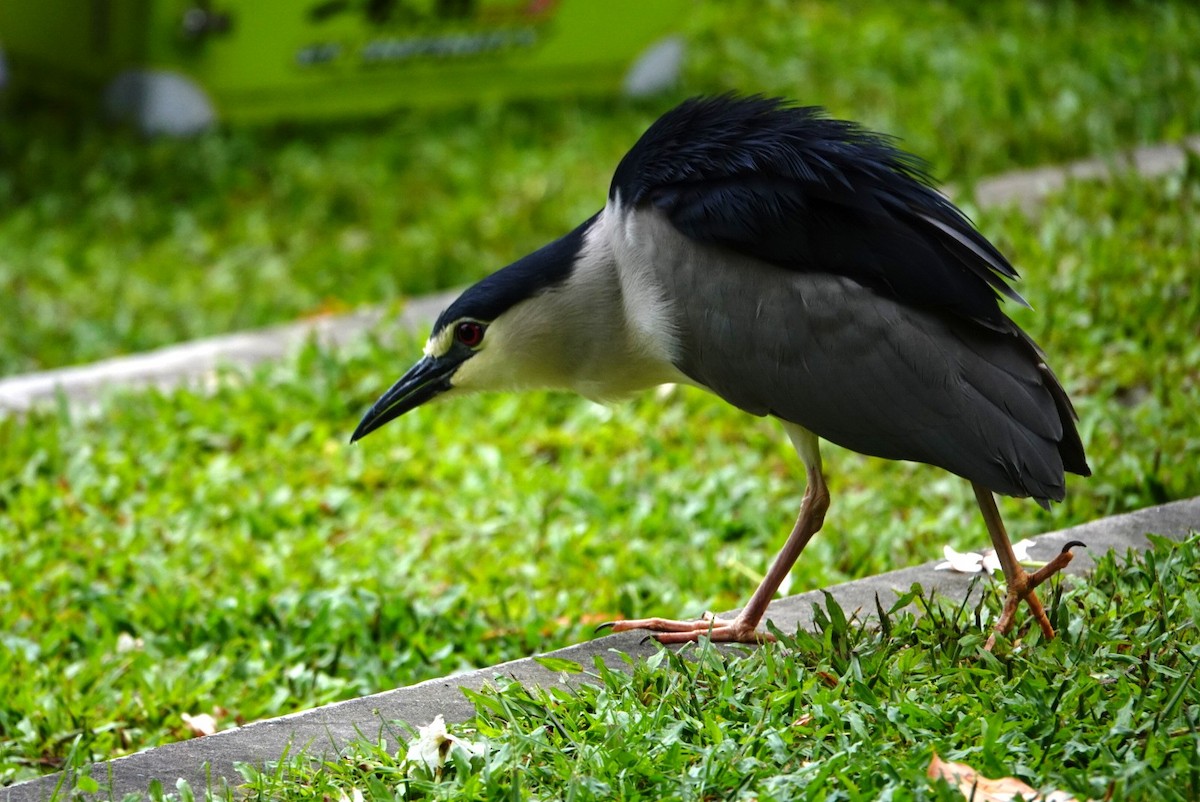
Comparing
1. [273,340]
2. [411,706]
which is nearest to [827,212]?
[411,706]

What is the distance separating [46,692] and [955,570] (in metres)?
2.50

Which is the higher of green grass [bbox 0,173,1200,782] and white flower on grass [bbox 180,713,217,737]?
green grass [bbox 0,173,1200,782]

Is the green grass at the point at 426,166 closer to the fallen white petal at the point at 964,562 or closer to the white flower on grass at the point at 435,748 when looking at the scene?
the fallen white petal at the point at 964,562

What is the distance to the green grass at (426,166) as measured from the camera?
23.7 ft

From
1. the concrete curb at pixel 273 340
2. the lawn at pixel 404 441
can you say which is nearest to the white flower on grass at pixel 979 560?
the lawn at pixel 404 441

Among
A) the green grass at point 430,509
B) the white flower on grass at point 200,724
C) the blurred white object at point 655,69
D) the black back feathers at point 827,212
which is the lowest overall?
the white flower on grass at point 200,724

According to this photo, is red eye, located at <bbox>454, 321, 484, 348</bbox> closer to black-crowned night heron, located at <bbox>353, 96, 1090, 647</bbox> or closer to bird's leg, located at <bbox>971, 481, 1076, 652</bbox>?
black-crowned night heron, located at <bbox>353, 96, 1090, 647</bbox>

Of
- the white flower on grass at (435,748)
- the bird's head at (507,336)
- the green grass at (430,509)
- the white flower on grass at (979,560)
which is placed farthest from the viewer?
the green grass at (430,509)

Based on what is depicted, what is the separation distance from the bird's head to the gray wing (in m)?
0.37

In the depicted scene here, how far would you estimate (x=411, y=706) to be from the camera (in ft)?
10.3

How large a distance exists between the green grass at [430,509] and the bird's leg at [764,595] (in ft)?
2.49

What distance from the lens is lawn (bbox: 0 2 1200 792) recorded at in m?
4.25

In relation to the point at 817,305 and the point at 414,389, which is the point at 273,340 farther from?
the point at 817,305

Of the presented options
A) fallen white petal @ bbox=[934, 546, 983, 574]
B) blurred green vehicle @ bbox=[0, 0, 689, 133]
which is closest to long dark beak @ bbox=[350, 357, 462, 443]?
fallen white petal @ bbox=[934, 546, 983, 574]
